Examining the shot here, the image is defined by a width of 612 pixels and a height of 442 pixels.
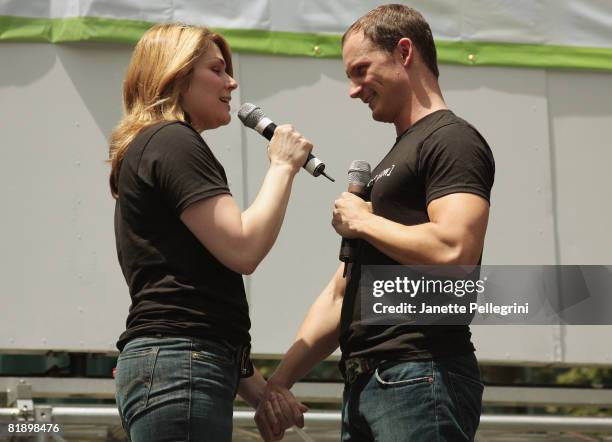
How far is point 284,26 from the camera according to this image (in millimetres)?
4949

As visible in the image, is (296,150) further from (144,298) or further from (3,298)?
(3,298)

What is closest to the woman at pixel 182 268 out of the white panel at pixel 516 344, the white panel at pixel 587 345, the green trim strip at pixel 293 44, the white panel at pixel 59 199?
the white panel at pixel 59 199

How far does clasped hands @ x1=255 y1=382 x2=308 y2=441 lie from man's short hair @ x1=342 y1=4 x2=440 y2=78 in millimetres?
1048

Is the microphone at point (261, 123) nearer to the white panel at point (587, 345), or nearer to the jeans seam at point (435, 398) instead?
the jeans seam at point (435, 398)

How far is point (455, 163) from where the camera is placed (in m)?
2.82

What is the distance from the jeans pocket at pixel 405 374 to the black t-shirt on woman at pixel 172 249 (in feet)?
1.20

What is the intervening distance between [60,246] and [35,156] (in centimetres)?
40

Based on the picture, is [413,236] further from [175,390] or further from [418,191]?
[175,390]

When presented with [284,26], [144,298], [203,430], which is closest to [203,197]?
[144,298]

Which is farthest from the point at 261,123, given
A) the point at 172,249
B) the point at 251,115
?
the point at 172,249

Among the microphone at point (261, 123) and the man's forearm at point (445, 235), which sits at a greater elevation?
the microphone at point (261, 123)

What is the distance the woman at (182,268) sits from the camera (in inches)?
103

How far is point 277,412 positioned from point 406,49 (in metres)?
1.12

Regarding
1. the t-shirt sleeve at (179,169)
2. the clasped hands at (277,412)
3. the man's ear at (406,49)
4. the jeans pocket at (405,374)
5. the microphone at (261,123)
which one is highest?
the man's ear at (406,49)
